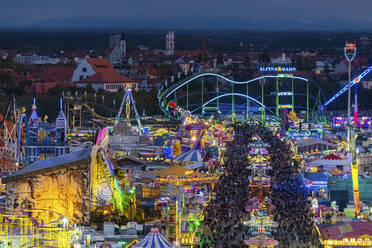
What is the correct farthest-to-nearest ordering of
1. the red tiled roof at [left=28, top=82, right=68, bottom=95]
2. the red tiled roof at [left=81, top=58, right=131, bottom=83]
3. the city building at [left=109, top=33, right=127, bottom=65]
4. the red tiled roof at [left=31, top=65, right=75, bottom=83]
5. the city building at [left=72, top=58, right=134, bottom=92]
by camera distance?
the city building at [left=109, top=33, right=127, bottom=65], the red tiled roof at [left=31, top=65, right=75, bottom=83], the red tiled roof at [left=81, top=58, right=131, bottom=83], the city building at [left=72, top=58, right=134, bottom=92], the red tiled roof at [left=28, top=82, right=68, bottom=95]

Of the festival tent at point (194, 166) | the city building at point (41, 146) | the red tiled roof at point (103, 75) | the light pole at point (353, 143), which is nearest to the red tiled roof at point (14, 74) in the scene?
the red tiled roof at point (103, 75)

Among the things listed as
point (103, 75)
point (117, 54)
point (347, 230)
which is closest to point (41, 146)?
point (347, 230)

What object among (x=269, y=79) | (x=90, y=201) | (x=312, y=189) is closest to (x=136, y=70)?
(x=269, y=79)

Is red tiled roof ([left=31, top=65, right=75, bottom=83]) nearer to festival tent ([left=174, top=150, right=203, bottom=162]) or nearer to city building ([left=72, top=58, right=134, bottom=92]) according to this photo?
city building ([left=72, top=58, right=134, bottom=92])

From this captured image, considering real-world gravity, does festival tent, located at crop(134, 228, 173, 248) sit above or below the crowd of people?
above

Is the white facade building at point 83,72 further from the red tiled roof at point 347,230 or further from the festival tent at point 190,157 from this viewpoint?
the red tiled roof at point 347,230

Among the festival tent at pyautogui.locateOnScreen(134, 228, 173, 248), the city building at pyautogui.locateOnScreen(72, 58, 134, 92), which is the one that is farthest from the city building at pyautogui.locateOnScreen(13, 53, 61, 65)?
the festival tent at pyautogui.locateOnScreen(134, 228, 173, 248)

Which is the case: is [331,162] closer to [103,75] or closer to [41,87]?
[41,87]
